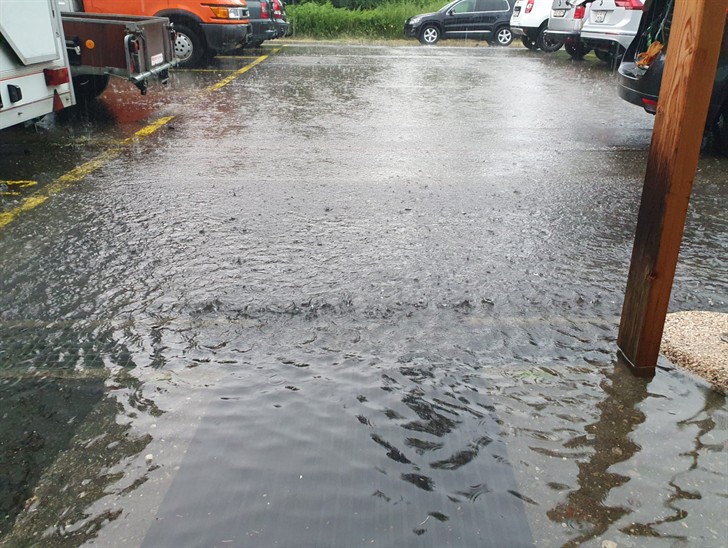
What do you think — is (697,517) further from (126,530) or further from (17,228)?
(17,228)

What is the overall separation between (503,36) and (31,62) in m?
17.4

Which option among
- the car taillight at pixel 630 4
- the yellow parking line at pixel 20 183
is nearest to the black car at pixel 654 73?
the car taillight at pixel 630 4

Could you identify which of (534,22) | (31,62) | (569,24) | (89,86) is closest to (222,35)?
(89,86)

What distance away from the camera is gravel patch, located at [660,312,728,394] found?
2.97m

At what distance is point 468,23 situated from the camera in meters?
20.9

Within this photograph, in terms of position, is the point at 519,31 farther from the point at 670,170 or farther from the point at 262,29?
the point at 670,170

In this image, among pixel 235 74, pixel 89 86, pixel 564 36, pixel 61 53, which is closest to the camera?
pixel 61 53

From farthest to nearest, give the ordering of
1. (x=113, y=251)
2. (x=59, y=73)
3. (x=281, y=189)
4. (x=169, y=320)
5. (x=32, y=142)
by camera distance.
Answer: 1. (x=32, y=142)
2. (x=59, y=73)
3. (x=281, y=189)
4. (x=113, y=251)
5. (x=169, y=320)

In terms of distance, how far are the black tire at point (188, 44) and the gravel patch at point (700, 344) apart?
1191cm

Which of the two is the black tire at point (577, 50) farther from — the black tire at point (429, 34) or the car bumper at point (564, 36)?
the black tire at point (429, 34)

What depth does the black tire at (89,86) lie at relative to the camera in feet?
30.1

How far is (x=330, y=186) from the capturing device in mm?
5684

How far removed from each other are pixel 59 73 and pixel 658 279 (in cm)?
597

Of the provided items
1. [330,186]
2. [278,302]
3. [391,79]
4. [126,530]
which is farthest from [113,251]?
[391,79]
